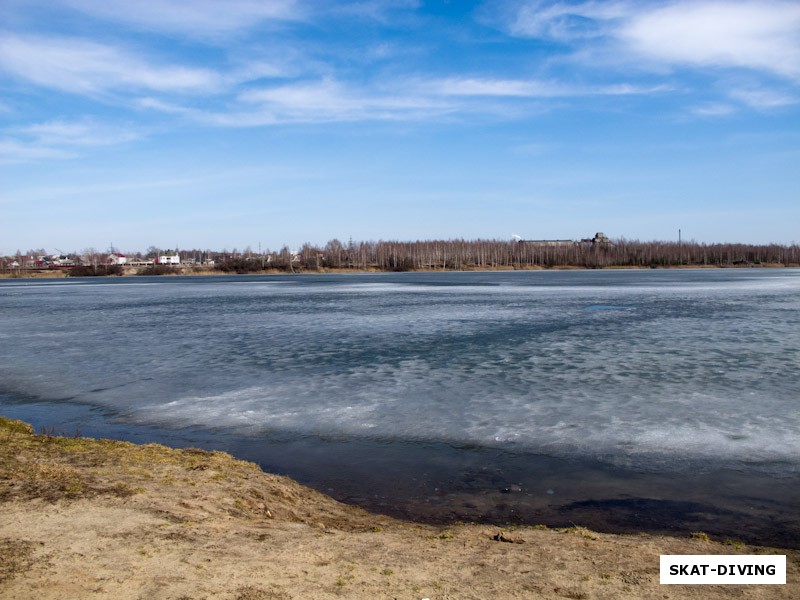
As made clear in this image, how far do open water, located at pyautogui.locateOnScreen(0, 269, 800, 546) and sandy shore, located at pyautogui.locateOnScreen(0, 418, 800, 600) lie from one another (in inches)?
28.8

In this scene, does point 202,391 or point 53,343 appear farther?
point 53,343

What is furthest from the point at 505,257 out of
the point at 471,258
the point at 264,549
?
the point at 264,549

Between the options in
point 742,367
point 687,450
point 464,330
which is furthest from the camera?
point 464,330

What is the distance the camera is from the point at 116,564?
428 centimetres

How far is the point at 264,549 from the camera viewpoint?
15.4 feet

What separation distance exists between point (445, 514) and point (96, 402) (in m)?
7.42

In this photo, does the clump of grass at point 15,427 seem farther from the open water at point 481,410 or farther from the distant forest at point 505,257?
the distant forest at point 505,257

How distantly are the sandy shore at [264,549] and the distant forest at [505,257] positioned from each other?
410 feet

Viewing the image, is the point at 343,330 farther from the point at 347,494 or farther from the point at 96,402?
the point at 347,494

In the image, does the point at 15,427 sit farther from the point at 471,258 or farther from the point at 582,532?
the point at 471,258

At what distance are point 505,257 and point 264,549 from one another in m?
145

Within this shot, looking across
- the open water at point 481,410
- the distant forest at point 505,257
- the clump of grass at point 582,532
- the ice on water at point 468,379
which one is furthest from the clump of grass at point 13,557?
the distant forest at point 505,257

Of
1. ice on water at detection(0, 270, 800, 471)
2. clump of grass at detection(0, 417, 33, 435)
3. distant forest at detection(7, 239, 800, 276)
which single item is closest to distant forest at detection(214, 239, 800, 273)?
distant forest at detection(7, 239, 800, 276)

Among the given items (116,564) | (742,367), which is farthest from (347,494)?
(742,367)
